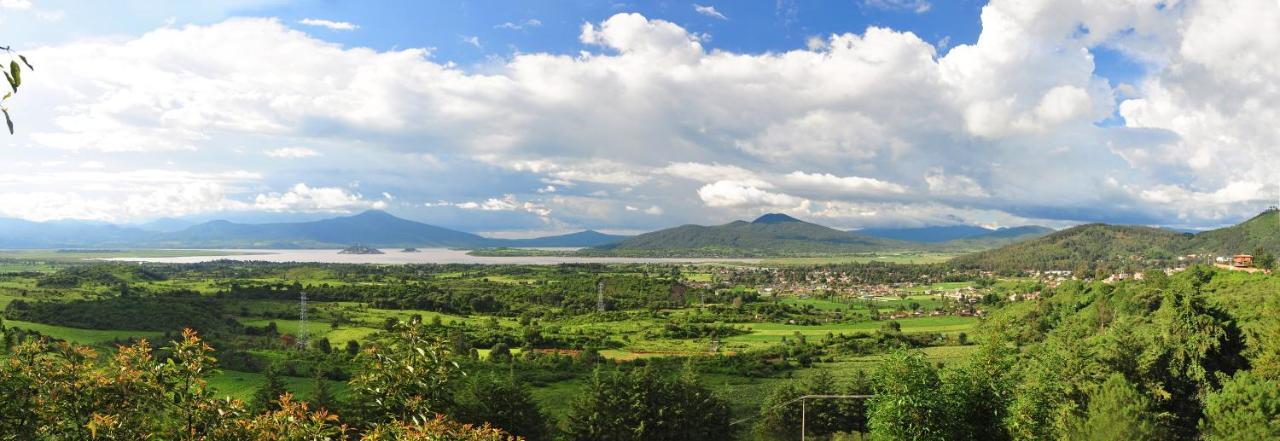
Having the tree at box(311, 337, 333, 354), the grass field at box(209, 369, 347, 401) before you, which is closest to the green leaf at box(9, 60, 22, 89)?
the grass field at box(209, 369, 347, 401)

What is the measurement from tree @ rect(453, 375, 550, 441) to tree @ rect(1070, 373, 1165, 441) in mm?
29478

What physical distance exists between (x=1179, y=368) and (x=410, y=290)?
131m

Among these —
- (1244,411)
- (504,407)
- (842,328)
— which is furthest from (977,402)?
(842,328)

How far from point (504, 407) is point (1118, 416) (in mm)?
32324

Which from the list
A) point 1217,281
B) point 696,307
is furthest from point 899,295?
point 1217,281

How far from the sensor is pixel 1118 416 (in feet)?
96.9

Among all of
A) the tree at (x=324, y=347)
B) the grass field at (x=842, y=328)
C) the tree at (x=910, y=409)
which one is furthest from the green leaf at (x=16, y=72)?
the grass field at (x=842, y=328)

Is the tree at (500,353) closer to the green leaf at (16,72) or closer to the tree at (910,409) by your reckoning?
the tree at (910,409)

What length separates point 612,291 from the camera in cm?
15538

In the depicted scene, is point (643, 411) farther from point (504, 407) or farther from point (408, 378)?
point (408, 378)

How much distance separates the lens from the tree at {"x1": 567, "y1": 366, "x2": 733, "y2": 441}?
4153cm

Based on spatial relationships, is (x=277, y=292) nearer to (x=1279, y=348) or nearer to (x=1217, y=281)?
(x=1279, y=348)

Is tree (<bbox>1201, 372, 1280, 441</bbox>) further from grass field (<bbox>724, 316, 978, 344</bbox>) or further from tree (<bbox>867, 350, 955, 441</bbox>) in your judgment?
grass field (<bbox>724, 316, 978, 344</bbox>)

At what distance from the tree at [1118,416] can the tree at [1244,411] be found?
2414 mm
